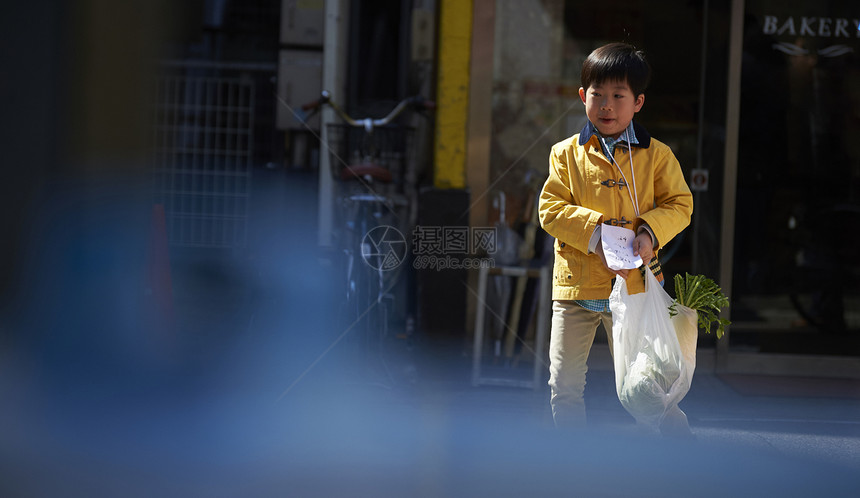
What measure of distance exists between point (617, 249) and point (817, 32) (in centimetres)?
370

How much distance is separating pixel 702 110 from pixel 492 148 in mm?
1502

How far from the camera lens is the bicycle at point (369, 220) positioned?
515cm

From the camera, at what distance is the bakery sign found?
5871mm

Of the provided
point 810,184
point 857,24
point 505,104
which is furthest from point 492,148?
point 857,24

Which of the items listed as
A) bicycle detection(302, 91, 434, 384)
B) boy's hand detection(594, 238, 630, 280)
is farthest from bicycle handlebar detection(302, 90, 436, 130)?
boy's hand detection(594, 238, 630, 280)

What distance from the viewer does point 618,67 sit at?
10.2 ft

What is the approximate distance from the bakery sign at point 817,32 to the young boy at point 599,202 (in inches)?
124

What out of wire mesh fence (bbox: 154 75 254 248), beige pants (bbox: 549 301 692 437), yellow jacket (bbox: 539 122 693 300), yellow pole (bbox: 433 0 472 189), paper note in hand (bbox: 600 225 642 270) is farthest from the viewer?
wire mesh fence (bbox: 154 75 254 248)

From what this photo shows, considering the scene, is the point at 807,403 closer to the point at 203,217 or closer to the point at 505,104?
the point at 505,104

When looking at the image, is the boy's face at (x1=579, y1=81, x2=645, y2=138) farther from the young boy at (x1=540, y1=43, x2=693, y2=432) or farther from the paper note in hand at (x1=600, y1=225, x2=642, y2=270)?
the paper note in hand at (x1=600, y1=225, x2=642, y2=270)

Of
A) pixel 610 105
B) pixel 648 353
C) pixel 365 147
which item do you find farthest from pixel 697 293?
pixel 365 147

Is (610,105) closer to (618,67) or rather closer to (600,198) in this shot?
(618,67)

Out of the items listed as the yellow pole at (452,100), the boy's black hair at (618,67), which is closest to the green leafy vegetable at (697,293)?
the boy's black hair at (618,67)

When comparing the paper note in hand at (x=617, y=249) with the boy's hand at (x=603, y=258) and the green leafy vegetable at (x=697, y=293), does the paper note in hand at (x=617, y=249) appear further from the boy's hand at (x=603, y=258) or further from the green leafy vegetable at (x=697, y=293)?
the green leafy vegetable at (x=697, y=293)
